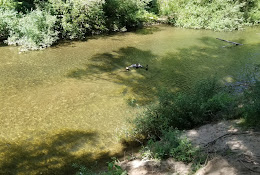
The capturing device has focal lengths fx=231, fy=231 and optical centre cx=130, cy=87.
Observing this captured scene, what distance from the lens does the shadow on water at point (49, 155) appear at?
5574mm

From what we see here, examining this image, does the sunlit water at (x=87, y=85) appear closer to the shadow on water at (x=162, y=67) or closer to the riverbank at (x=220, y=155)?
the shadow on water at (x=162, y=67)

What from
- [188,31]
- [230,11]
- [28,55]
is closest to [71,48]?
[28,55]

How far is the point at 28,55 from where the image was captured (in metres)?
12.9

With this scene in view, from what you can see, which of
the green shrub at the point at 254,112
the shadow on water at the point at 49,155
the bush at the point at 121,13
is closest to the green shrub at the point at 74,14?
the bush at the point at 121,13

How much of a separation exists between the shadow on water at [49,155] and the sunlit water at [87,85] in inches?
0.9

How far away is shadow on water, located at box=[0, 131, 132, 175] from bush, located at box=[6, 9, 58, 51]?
8.76 metres

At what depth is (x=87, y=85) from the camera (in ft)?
32.0

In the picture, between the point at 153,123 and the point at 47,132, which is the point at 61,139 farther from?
the point at 153,123

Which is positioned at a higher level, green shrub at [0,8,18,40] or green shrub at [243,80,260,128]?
green shrub at [0,8,18,40]

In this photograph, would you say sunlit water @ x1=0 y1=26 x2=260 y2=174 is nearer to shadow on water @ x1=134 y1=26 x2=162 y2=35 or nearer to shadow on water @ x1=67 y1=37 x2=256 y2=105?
shadow on water @ x1=67 y1=37 x2=256 y2=105

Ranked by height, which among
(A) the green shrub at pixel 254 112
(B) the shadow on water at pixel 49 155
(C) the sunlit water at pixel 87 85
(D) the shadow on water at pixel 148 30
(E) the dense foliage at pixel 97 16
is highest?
(E) the dense foliage at pixel 97 16

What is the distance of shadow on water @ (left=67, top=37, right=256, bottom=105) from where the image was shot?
9.92m

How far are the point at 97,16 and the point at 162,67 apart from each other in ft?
24.3

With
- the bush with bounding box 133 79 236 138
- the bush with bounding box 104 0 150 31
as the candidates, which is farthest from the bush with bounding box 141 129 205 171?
the bush with bounding box 104 0 150 31
